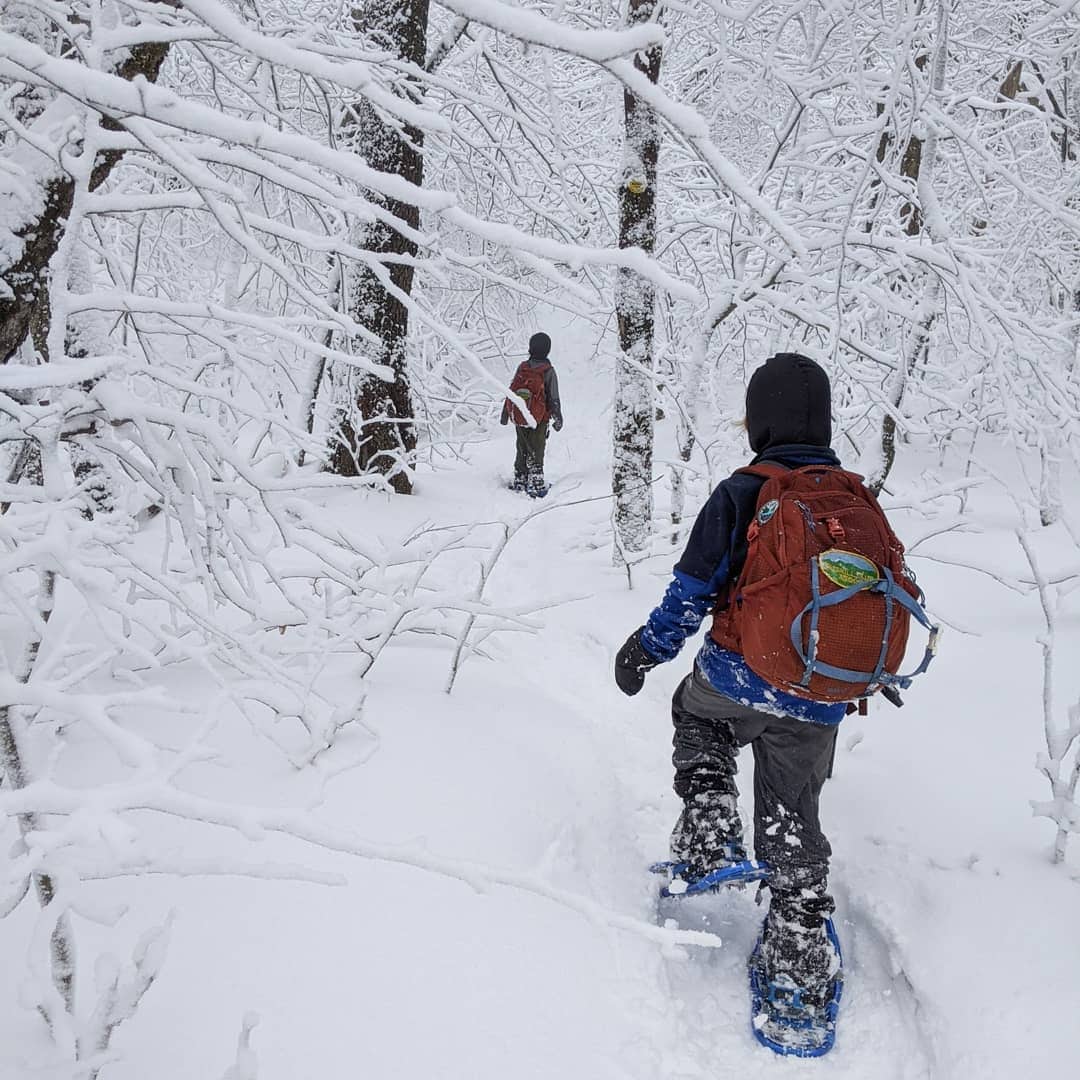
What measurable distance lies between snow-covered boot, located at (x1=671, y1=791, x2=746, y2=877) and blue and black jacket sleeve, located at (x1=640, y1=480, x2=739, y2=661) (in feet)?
1.81

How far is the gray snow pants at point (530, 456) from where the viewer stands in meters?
Answer: 9.01

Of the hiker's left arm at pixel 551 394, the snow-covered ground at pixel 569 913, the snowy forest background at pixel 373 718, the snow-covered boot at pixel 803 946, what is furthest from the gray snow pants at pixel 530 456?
the snow-covered boot at pixel 803 946

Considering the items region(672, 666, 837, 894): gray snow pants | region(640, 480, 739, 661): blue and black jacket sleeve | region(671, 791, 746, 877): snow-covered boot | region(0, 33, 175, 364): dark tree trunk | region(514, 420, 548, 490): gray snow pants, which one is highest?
region(0, 33, 175, 364): dark tree trunk

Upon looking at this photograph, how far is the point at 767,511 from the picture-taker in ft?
7.68

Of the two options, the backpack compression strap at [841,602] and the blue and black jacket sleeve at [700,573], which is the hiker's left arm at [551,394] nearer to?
the blue and black jacket sleeve at [700,573]

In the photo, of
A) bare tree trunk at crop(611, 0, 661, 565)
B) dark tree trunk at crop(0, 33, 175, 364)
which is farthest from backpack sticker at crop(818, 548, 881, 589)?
bare tree trunk at crop(611, 0, 661, 565)

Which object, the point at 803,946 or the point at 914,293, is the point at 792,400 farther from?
the point at 914,293

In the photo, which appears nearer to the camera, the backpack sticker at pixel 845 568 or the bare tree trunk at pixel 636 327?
the backpack sticker at pixel 845 568

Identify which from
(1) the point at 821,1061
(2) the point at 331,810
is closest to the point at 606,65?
(2) the point at 331,810

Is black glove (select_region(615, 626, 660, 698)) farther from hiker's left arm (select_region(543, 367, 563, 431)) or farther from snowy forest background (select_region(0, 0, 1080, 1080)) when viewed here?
hiker's left arm (select_region(543, 367, 563, 431))

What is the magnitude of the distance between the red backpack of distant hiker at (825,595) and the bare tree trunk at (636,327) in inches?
95.4

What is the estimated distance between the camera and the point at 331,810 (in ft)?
7.66

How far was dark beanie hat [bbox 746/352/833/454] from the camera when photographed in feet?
8.11

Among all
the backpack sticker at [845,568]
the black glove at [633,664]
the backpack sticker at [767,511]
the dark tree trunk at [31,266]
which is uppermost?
the dark tree trunk at [31,266]
